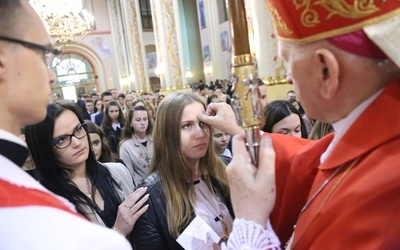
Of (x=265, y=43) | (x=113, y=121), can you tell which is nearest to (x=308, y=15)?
(x=113, y=121)

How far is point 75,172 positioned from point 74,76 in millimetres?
20207

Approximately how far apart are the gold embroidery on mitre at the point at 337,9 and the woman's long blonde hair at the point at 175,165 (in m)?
0.98

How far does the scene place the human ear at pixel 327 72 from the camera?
78 cm

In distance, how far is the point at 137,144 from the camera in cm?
387

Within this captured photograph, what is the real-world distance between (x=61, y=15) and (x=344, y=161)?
1183 centimetres

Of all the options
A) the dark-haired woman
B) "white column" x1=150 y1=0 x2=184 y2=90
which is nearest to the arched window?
"white column" x1=150 y1=0 x2=184 y2=90

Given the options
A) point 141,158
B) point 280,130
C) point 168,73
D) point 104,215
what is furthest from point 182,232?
point 168,73

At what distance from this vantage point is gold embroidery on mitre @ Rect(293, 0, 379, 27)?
0.76 metres

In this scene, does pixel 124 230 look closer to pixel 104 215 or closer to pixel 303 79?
pixel 104 215

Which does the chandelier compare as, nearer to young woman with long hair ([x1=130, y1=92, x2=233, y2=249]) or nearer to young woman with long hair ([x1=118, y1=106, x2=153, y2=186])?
young woman with long hair ([x1=118, y1=106, x2=153, y2=186])

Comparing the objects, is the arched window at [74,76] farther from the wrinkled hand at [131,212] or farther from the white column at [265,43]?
the wrinkled hand at [131,212]

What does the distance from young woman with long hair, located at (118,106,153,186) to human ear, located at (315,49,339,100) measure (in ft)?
9.83

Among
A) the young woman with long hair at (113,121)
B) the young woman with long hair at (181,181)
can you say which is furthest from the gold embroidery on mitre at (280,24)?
→ the young woman with long hair at (113,121)

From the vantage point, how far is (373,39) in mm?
747
